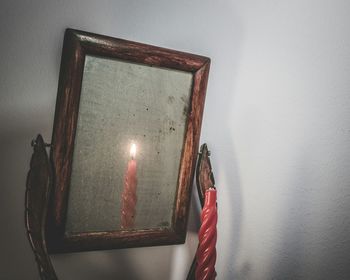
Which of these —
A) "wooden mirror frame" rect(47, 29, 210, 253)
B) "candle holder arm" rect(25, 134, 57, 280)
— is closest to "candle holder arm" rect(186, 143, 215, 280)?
"wooden mirror frame" rect(47, 29, 210, 253)

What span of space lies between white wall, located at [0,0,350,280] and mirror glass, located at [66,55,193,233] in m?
0.09

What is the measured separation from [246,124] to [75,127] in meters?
0.56

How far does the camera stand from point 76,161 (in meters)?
0.78

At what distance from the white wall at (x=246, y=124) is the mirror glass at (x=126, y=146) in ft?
0.31

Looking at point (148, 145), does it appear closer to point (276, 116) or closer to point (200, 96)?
point (200, 96)

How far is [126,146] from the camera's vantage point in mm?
836

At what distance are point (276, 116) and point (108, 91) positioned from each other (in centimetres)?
59

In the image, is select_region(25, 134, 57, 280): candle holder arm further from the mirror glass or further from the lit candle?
the lit candle

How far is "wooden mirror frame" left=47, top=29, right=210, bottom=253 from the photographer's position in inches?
29.0

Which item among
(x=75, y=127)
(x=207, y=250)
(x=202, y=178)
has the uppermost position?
(x=75, y=127)

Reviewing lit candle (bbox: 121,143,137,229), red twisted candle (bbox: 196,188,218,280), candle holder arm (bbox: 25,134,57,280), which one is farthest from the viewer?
lit candle (bbox: 121,143,137,229)

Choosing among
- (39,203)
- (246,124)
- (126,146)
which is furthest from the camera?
(246,124)

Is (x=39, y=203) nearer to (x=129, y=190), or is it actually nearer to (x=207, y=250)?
(x=129, y=190)

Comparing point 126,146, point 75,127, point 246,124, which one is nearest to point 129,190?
point 126,146
